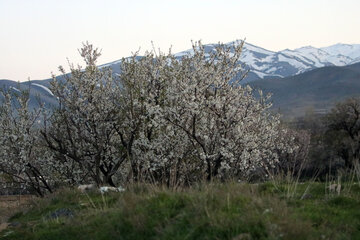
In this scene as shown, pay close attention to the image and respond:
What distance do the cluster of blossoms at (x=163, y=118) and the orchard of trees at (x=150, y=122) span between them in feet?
0.19

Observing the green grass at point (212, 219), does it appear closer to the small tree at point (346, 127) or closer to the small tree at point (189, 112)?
the small tree at point (189, 112)

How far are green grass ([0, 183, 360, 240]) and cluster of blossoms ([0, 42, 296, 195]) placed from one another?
8711 millimetres

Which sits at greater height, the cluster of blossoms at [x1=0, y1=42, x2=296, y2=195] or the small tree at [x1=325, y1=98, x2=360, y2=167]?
the cluster of blossoms at [x1=0, y1=42, x2=296, y2=195]

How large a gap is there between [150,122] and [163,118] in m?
1.28

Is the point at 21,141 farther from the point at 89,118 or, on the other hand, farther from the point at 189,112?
the point at 189,112

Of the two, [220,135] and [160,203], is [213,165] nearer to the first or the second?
[220,135]

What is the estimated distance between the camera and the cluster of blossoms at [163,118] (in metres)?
20.4

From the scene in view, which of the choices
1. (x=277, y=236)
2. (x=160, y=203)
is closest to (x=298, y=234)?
(x=277, y=236)

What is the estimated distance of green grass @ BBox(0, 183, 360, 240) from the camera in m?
7.69

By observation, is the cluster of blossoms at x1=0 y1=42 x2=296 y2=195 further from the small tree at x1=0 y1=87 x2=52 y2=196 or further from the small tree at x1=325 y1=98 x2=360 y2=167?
the small tree at x1=325 y1=98 x2=360 y2=167

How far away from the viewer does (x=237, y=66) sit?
21844 millimetres

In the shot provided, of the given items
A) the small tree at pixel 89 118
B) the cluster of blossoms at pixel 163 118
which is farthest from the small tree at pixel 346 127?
the small tree at pixel 89 118

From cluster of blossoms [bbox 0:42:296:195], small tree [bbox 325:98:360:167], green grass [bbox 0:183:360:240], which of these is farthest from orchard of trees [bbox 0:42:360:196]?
small tree [bbox 325:98:360:167]

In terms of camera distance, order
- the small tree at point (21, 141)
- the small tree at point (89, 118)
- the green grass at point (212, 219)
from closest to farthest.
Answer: the green grass at point (212, 219), the small tree at point (89, 118), the small tree at point (21, 141)
